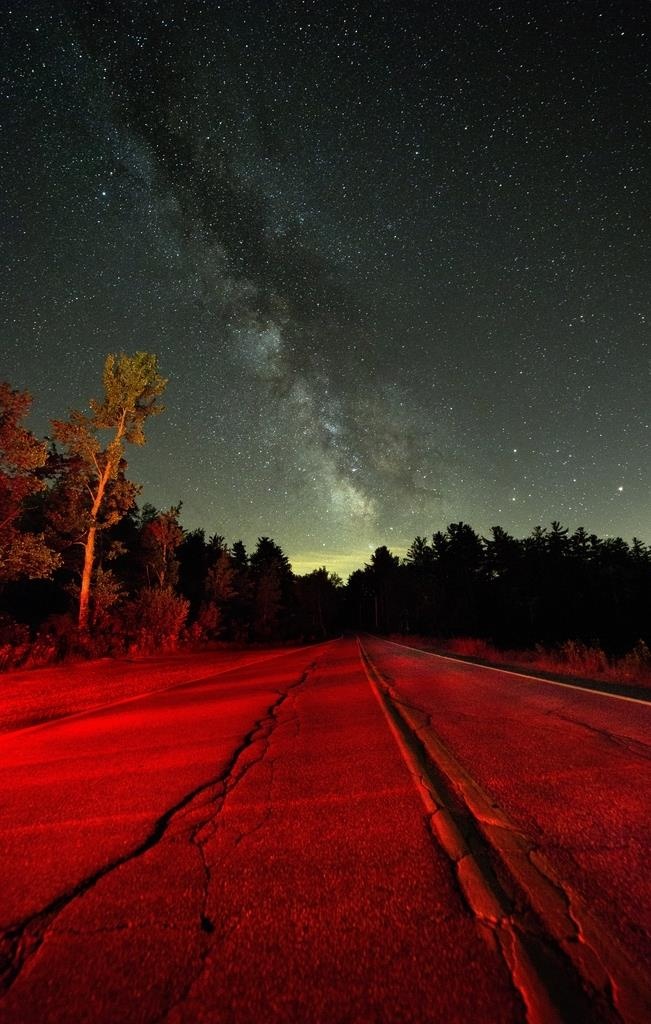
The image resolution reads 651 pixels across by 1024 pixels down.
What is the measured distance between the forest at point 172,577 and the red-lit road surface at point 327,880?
428 inches

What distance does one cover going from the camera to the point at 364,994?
1.61 metres

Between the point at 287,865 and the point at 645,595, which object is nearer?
the point at 287,865

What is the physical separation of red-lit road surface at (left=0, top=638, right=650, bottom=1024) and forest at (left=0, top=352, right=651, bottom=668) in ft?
35.6

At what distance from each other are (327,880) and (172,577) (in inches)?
1293

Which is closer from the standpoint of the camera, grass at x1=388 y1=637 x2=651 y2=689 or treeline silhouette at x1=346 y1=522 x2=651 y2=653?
grass at x1=388 y1=637 x2=651 y2=689

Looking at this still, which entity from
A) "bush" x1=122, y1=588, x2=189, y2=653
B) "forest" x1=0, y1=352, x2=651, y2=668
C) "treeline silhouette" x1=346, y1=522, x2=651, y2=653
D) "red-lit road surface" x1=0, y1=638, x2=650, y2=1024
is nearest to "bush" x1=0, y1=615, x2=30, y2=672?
"forest" x1=0, y1=352, x2=651, y2=668

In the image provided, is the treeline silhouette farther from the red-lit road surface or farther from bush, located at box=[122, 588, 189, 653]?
the red-lit road surface

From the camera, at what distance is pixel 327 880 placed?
2391 mm

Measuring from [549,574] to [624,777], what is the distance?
67773 mm

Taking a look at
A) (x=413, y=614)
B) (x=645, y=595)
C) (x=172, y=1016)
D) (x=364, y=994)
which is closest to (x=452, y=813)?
(x=364, y=994)

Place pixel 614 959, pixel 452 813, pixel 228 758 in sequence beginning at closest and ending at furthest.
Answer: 1. pixel 614 959
2. pixel 452 813
3. pixel 228 758

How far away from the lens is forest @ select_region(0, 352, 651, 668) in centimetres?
1841

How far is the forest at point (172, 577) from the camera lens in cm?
1841

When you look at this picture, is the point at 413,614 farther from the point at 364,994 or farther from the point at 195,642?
the point at 364,994
